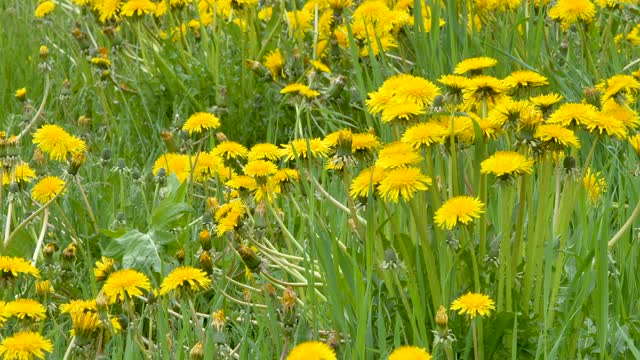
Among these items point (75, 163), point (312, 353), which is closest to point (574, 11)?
point (75, 163)

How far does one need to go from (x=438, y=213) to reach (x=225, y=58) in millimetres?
2155

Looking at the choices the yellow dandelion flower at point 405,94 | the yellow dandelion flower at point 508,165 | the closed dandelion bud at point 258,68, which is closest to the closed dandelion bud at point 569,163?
the yellow dandelion flower at point 508,165

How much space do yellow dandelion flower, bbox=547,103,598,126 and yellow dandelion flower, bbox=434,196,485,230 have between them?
23 centimetres

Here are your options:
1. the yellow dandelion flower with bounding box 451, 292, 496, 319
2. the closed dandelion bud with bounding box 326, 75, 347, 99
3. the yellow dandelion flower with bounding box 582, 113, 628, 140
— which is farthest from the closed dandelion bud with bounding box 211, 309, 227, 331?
the closed dandelion bud with bounding box 326, 75, 347, 99

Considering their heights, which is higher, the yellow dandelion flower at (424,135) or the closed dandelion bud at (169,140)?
the yellow dandelion flower at (424,135)

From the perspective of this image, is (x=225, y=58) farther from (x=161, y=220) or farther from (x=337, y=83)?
(x=161, y=220)

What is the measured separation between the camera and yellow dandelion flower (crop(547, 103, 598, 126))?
1939 millimetres

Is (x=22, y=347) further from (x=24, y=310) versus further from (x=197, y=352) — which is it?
(x=197, y=352)

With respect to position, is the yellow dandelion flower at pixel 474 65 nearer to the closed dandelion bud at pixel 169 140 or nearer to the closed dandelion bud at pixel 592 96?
the closed dandelion bud at pixel 592 96

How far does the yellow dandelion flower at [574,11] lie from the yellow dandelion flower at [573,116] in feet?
3.93

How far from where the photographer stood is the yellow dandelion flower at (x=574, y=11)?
3092 millimetres

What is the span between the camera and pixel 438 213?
1866mm

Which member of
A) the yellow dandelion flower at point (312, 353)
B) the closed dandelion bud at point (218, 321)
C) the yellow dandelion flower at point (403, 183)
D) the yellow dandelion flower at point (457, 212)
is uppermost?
the yellow dandelion flower at point (403, 183)

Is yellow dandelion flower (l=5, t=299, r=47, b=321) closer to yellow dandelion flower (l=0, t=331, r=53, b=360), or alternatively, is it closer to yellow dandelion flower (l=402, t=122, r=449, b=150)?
yellow dandelion flower (l=0, t=331, r=53, b=360)
